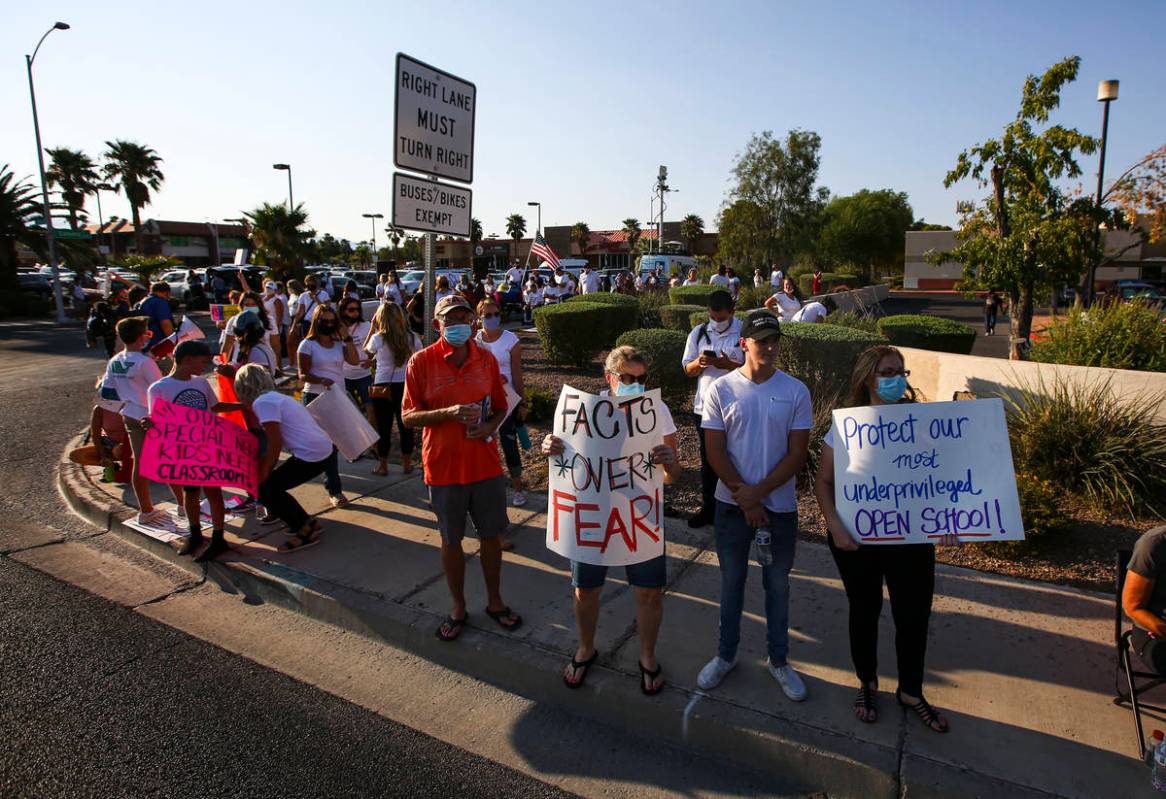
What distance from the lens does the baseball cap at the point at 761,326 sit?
3.23 m

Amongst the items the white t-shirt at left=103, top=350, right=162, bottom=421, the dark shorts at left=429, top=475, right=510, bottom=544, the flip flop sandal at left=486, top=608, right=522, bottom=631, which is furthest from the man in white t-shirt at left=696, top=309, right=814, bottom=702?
the white t-shirt at left=103, top=350, right=162, bottom=421

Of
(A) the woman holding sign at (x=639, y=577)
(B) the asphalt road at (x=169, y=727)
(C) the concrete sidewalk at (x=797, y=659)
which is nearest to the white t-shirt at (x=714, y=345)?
(C) the concrete sidewalk at (x=797, y=659)

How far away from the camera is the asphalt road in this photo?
308 centimetres

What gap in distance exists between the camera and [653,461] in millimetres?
3371

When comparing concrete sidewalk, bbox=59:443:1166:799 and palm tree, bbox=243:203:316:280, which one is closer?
concrete sidewalk, bbox=59:443:1166:799

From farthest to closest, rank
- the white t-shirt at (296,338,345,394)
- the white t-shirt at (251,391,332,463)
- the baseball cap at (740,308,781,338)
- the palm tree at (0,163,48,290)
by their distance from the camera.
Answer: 1. the palm tree at (0,163,48,290)
2. the white t-shirt at (296,338,345,394)
3. the white t-shirt at (251,391,332,463)
4. the baseball cap at (740,308,781,338)

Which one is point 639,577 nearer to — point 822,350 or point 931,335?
point 822,350

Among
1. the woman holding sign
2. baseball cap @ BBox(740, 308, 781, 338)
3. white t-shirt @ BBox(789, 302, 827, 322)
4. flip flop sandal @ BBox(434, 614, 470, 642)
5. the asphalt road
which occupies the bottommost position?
the asphalt road

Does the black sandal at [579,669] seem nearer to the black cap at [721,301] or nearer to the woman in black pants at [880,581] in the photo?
the woman in black pants at [880,581]

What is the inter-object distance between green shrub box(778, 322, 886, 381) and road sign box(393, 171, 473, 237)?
405cm

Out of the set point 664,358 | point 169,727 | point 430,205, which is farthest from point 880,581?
point 664,358

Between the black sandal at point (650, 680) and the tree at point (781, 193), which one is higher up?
the tree at point (781, 193)

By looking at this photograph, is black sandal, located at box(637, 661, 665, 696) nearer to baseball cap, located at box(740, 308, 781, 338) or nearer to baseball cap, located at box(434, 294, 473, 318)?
baseball cap, located at box(740, 308, 781, 338)

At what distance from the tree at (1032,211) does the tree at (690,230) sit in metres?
67.2
